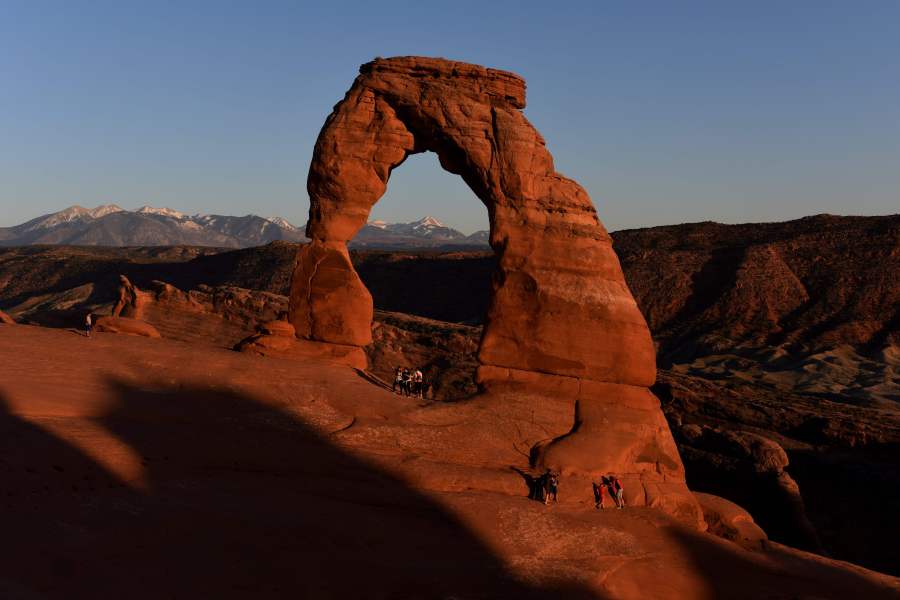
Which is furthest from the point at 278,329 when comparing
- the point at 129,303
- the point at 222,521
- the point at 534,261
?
the point at 129,303

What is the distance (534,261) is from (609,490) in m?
5.23

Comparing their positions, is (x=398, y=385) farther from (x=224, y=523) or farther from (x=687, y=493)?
(x=224, y=523)

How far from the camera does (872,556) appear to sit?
77.8 ft

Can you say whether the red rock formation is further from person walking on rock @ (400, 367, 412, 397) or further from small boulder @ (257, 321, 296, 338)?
person walking on rock @ (400, 367, 412, 397)

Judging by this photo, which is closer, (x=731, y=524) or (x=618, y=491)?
(x=618, y=491)

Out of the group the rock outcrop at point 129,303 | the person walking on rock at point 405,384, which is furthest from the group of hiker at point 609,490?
the rock outcrop at point 129,303

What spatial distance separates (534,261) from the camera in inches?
742

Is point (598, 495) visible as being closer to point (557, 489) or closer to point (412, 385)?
point (557, 489)

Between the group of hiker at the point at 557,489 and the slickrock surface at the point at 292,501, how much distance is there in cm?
27

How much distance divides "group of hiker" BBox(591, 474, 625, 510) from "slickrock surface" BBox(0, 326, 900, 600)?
Result: 39 centimetres

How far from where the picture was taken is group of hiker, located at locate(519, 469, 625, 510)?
1588 cm

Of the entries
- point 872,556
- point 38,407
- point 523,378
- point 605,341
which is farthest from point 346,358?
point 872,556

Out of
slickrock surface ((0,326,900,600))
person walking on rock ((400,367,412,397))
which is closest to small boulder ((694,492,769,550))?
slickrock surface ((0,326,900,600))

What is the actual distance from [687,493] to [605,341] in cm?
359
